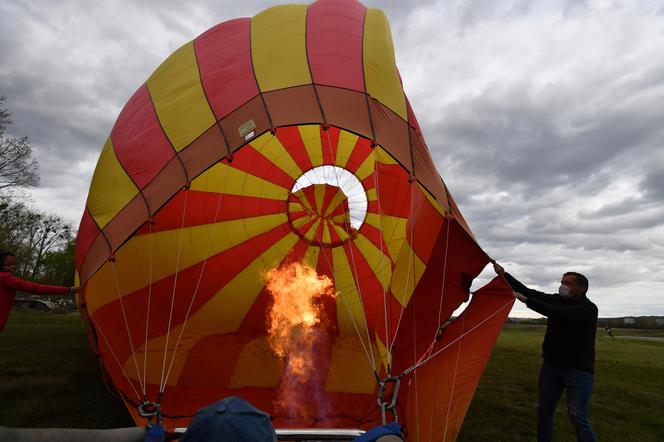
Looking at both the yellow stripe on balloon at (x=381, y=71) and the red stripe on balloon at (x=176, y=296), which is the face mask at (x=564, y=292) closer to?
the yellow stripe on balloon at (x=381, y=71)

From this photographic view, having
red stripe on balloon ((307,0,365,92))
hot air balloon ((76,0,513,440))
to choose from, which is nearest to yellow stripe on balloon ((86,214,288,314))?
hot air balloon ((76,0,513,440))

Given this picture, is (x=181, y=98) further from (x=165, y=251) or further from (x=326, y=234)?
(x=326, y=234)

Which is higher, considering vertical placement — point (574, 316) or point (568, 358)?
point (574, 316)

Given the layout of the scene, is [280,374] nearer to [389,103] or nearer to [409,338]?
Result: [409,338]

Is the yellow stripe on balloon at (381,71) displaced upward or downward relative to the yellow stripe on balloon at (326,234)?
upward

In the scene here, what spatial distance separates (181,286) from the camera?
534cm

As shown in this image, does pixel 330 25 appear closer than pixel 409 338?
Yes

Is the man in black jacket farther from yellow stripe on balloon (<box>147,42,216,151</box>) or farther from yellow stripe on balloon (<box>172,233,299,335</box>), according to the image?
yellow stripe on balloon (<box>172,233,299,335</box>)

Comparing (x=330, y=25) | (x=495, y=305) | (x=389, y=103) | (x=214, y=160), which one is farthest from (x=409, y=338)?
(x=330, y=25)

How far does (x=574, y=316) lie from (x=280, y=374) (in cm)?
313

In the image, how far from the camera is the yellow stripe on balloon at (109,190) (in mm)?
3449

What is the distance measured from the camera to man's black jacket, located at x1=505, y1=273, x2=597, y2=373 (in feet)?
10.0

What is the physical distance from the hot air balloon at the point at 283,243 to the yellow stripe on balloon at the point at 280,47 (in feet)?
0.06

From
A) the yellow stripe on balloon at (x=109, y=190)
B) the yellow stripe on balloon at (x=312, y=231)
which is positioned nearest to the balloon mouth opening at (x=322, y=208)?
the yellow stripe on balloon at (x=312, y=231)
